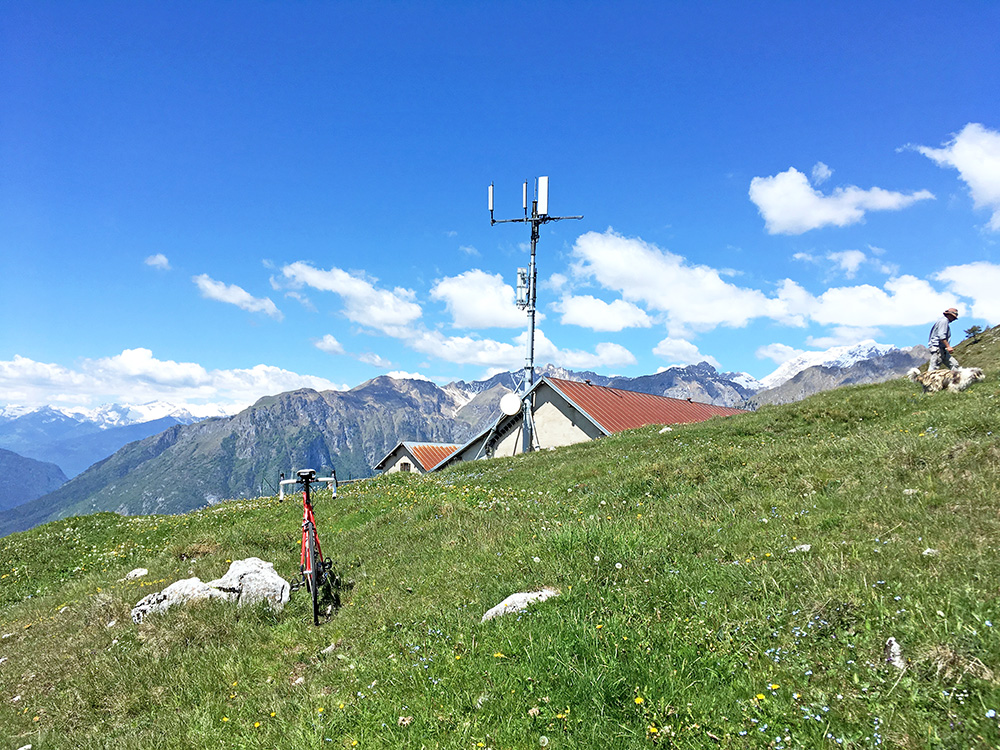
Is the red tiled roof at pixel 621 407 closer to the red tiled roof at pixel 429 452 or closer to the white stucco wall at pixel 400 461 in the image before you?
the red tiled roof at pixel 429 452

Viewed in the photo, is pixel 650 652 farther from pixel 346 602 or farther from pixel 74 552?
pixel 74 552

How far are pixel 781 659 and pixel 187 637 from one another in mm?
9651

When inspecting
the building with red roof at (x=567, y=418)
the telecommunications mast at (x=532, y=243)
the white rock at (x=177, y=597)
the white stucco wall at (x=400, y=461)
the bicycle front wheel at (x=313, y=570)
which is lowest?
the white rock at (x=177, y=597)

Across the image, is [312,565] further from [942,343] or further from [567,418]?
[567,418]

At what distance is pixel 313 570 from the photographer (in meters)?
9.57

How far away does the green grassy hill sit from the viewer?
4.76 metres

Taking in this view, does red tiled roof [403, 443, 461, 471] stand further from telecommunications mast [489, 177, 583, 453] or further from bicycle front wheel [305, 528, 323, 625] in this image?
bicycle front wheel [305, 528, 323, 625]

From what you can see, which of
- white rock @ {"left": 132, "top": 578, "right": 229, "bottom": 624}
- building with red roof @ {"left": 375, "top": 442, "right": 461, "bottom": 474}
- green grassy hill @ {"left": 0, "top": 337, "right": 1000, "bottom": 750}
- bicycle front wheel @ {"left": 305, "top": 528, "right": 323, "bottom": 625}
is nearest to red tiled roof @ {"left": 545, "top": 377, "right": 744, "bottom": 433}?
building with red roof @ {"left": 375, "top": 442, "right": 461, "bottom": 474}

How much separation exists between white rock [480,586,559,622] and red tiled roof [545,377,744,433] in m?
34.3

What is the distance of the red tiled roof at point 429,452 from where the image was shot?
66375mm

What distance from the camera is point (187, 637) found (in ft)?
30.5

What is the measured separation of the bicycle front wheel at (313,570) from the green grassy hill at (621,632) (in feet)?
1.40

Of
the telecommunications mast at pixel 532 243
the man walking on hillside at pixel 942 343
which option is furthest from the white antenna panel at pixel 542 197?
the man walking on hillside at pixel 942 343

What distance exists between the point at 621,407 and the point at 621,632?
141 feet
